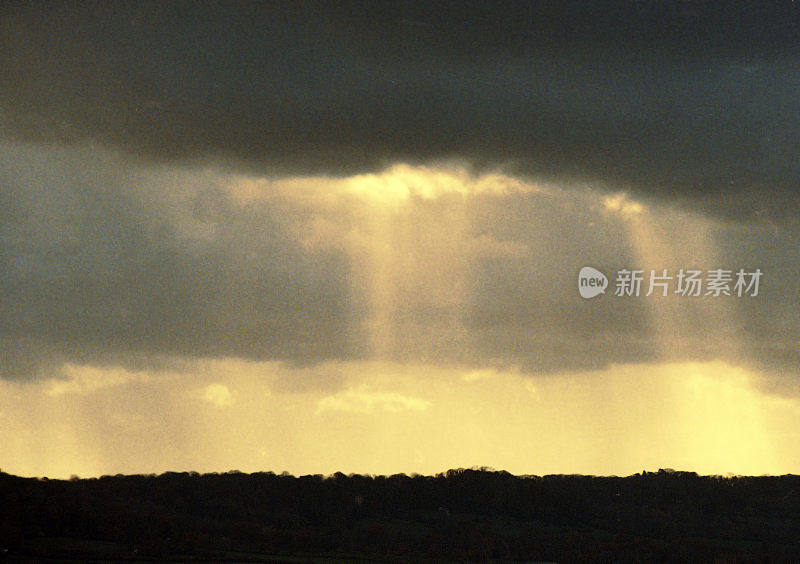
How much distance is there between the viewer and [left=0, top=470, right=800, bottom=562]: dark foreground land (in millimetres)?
155625

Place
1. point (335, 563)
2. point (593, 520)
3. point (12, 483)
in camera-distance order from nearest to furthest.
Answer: point (335, 563), point (12, 483), point (593, 520)

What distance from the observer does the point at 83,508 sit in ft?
530

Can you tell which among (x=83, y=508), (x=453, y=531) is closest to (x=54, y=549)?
(x=83, y=508)

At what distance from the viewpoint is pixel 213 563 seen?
487 feet

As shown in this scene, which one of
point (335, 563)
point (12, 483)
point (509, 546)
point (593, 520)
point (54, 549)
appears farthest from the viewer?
point (593, 520)

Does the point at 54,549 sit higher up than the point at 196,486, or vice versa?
the point at 196,486

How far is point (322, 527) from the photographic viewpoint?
183250mm

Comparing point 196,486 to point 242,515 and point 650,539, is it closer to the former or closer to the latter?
point 242,515

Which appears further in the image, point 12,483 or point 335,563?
point 12,483

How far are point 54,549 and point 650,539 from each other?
95341mm

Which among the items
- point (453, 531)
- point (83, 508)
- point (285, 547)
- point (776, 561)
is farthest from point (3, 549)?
point (776, 561)

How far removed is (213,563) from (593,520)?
7374cm

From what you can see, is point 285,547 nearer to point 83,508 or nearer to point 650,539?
point 83,508

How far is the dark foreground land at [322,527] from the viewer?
511ft
